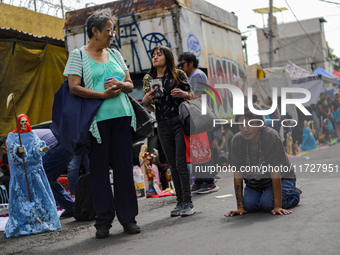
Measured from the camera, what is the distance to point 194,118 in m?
6.14

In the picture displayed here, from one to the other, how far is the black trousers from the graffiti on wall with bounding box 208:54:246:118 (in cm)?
713

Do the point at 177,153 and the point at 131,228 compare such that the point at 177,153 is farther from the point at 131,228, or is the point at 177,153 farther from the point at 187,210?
the point at 131,228

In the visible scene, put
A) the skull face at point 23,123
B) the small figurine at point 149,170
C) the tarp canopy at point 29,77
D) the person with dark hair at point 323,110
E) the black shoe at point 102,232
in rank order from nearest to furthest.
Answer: the black shoe at point 102,232 < the skull face at point 23,123 < the small figurine at point 149,170 < the tarp canopy at point 29,77 < the person with dark hair at point 323,110

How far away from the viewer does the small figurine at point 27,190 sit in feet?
19.6

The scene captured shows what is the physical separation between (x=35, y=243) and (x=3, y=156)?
4870 mm

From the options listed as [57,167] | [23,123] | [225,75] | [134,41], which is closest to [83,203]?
[57,167]

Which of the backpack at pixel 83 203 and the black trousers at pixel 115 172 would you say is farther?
the backpack at pixel 83 203

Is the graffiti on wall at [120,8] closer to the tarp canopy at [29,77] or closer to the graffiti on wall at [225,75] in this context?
the tarp canopy at [29,77]

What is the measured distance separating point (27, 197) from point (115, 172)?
1.53 m

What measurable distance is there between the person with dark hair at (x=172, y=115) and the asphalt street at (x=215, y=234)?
376 mm

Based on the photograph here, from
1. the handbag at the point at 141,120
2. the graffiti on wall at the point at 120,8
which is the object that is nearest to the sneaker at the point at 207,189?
the handbag at the point at 141,120

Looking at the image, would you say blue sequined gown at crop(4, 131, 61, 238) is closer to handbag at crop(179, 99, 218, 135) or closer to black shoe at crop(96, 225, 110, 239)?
black shoe at crop(96, 225, 110, 239)

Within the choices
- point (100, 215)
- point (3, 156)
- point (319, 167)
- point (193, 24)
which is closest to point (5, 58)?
point (3, 156)

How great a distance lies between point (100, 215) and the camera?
16.6ft
